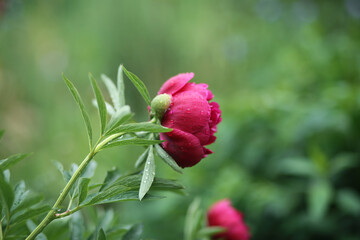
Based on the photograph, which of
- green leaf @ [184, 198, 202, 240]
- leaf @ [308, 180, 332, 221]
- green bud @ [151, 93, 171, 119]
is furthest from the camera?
leaf @ [308, 180, 332, 221]

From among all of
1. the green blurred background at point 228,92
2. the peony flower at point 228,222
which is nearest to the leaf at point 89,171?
the peony flower at point 228,222

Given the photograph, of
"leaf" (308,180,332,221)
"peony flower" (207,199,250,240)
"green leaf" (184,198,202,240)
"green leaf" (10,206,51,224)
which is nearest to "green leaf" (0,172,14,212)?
"green leaf" (10,206,51,224)

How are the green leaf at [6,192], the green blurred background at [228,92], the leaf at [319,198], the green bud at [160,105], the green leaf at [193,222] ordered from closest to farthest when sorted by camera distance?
the green leaf at [6,192], the green bud at [160,105], the green leaf at [193,222], the leaf at [319,198], the green blurred background at [228,92]

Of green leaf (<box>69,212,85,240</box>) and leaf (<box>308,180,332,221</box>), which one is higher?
green leaf (<box>69,212,85,240</box>)

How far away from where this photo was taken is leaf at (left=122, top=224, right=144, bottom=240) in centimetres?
47

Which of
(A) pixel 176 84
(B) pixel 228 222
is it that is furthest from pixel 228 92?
(A) pixel 176 84

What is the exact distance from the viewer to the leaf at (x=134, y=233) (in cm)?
47

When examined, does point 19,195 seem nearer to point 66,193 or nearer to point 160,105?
point 66,193

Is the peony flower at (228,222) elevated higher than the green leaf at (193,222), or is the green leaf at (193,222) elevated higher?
the green leaf at (193,222)

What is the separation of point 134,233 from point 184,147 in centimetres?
13

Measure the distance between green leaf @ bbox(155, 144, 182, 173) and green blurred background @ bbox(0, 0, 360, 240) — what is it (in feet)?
2.28

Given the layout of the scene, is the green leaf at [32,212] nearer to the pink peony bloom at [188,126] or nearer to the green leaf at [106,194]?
the green leaf at [106,194]

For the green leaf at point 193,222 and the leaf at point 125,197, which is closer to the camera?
the leaf at point 125,197

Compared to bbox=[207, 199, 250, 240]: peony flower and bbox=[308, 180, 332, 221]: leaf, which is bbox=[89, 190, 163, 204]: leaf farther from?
bbox=[308, 180, 332, 221]: leaf
